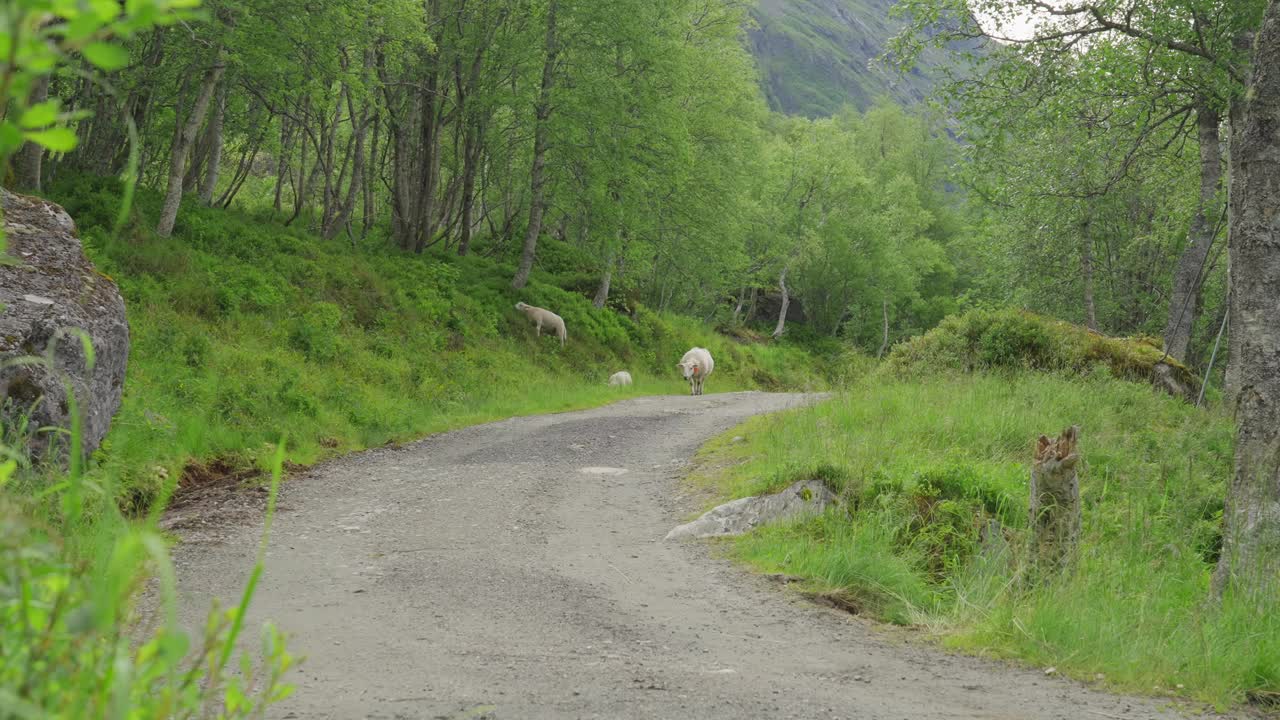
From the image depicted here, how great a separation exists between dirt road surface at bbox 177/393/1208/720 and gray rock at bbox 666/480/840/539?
479mm

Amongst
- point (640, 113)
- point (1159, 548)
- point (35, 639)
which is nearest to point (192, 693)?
point (35, 639)

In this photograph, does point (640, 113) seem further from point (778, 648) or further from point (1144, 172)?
point (778, 648)

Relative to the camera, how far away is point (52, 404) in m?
8.19

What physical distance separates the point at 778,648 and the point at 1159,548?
4439 millimetres

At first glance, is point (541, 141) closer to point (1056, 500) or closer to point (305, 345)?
point (305, 345)

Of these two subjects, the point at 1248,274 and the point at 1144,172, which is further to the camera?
the point at 1144,172

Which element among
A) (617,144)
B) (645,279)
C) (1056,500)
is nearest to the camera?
(1056,500)

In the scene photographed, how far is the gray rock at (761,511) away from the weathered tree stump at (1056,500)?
2.14 metres

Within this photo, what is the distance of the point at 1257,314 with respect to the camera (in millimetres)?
6938

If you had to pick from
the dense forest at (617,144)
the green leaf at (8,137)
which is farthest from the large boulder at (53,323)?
the green leaf at (8,137)

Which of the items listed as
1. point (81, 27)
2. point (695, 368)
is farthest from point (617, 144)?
point (81, 27)

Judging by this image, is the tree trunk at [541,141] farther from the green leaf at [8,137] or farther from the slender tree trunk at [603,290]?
the green leaf at [8,137]

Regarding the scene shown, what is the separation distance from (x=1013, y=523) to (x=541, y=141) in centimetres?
2122

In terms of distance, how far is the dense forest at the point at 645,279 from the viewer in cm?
562
